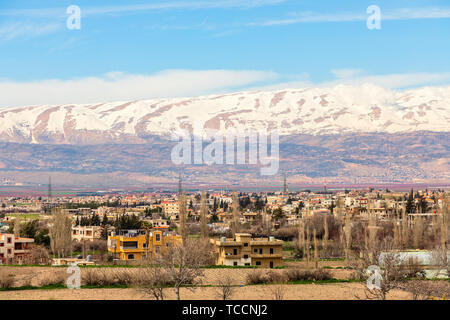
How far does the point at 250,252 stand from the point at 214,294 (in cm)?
1230

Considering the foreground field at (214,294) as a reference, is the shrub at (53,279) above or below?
above

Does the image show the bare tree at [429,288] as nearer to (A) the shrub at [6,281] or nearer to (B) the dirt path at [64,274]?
(B) the dirt path at [64,274]

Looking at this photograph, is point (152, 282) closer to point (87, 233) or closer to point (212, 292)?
point (212, 292)

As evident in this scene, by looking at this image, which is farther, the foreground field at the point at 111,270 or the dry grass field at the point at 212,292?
the foreground field at the point at 111,270

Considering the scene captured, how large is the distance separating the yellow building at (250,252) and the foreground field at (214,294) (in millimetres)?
9239

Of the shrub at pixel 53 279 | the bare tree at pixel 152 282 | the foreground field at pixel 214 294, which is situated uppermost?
the bare tree at pixel 152 282

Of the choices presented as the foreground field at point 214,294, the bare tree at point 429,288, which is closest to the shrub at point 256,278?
the foreground field at point 214,294

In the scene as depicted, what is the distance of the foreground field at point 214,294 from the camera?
25.8 metres

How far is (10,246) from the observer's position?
4106cm

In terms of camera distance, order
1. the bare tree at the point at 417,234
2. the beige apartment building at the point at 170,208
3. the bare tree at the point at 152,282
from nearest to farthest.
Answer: the bare tree at the point at 152,282, the bare tree at the point at 417,234, the beige apartment building at the point at 170,208

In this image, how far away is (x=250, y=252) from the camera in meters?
38.5
